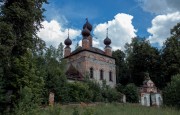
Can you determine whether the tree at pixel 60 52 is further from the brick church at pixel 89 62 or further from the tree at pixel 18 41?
the tree at pixel 18 41

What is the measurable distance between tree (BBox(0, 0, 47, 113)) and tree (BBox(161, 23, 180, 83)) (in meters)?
26.9

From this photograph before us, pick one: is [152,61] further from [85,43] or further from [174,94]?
[174,94]

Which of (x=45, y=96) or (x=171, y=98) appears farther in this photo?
(x=45, y=96)

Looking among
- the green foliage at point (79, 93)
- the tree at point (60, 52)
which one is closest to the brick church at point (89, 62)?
the tree at point (60, 52)

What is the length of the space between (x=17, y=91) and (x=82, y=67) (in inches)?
765

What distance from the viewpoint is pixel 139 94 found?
40000mm

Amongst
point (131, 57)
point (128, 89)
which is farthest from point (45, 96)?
point (131, 57)

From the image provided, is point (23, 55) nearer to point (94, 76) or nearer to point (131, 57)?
point (94, 76)

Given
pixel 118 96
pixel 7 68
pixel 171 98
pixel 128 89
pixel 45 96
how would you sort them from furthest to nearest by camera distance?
pixel 128 89 → pixel 118 96 → pixel 45 96 → pixel 171 98 → pixel 7 68

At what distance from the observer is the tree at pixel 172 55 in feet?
140

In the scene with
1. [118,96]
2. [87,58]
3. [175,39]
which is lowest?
[118,96]

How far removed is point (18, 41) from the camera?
20.2m

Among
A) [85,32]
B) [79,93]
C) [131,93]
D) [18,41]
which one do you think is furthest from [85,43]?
[18,41]

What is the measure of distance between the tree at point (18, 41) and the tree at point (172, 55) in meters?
26.9
